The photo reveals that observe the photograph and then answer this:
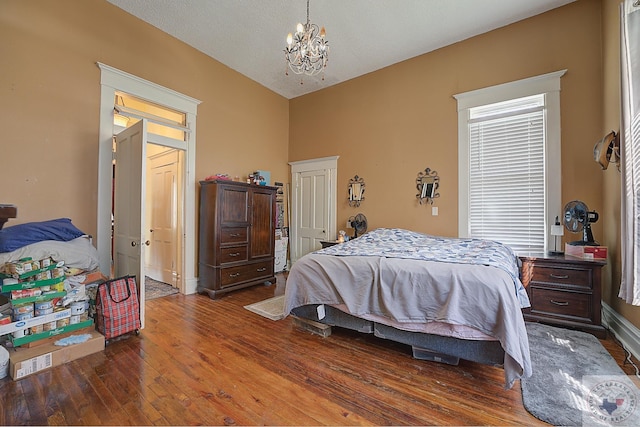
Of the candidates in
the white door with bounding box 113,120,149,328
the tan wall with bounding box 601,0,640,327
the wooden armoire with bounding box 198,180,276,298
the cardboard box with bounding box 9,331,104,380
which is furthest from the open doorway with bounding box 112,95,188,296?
the tan wall with bounding box 601,0,640,327

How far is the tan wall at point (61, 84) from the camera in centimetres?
260

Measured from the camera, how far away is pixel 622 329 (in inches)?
98.3

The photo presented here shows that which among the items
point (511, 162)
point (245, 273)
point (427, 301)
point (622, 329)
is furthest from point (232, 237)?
point (622, 329)

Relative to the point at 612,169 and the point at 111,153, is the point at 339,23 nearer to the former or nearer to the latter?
the point at 111,153

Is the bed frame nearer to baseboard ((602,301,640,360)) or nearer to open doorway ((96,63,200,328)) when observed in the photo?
baseboard ((602,301,640,360))

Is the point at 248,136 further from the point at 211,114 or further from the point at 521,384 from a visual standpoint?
the point at 521,384

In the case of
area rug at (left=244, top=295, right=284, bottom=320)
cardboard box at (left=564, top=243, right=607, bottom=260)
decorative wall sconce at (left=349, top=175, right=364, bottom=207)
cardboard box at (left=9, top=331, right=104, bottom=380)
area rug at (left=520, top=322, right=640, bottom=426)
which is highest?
decorative wall sconce at (left=349, top=175, right=364, bottom=207)

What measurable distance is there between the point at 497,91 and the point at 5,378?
5613 mm

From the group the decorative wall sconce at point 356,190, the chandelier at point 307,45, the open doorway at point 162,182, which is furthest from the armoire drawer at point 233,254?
the chandelier at point 307,45

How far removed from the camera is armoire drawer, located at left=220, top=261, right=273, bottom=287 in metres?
3.89

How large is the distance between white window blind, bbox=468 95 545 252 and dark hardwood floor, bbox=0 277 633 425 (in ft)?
4.82

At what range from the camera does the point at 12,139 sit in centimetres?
259

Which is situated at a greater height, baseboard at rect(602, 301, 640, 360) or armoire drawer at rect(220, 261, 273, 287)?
armoire drawer at rect(220, 261, 273, 287)

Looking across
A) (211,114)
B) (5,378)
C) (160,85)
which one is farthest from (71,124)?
(5,378)
